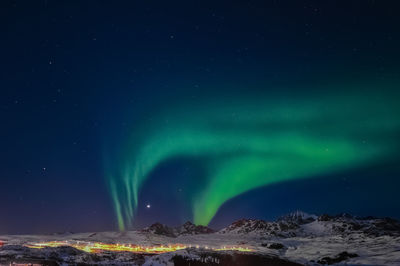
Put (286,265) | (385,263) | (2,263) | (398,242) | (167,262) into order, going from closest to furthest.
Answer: (2,263) → (167,262) → (385,263) → (286,265) → (398,242)

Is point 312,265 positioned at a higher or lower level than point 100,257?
lower

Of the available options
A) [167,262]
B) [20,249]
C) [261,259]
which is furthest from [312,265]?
[20,249]

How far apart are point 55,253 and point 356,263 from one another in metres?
85.0

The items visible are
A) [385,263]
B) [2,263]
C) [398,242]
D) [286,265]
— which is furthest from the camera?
[398,242]

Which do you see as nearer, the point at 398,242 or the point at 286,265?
the point at 286,265

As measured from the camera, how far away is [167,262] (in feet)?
281

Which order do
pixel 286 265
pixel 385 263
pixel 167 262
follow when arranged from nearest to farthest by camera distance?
pixel 167 262 → pixel 385 263 → pixel 286 265

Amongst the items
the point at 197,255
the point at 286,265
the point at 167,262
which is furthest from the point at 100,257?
the point at 286,265

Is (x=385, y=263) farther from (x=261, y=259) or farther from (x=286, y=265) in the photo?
(x=261, y=259)

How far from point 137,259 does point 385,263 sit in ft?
220

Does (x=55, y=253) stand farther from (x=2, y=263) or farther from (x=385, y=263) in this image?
(x=385, y=263)

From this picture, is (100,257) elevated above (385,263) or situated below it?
above

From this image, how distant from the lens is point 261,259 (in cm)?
10112

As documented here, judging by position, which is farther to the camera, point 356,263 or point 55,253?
point 356,263
